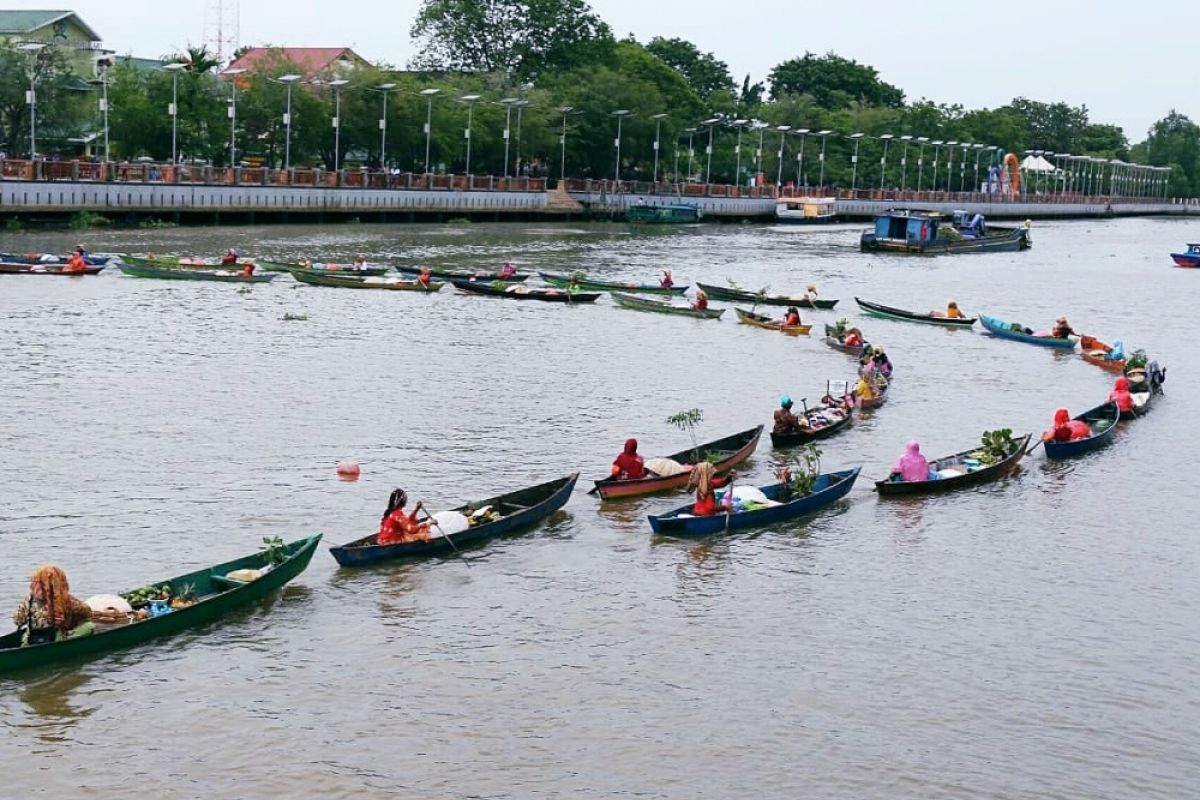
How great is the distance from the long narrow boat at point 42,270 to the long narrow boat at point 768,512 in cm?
4102

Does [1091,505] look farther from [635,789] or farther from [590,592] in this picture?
[635,789]

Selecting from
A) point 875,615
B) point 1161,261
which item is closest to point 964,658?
point 875,615

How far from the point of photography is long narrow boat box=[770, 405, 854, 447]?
1462 inches

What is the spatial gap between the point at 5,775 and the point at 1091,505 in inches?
938

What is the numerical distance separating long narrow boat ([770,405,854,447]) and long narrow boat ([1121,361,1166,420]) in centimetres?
966

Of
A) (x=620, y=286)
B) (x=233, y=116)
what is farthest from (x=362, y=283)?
(x=233, y=116)

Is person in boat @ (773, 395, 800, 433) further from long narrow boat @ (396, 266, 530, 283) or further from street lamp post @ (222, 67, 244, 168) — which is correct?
street lamp post @ (222, 67, 244, 168)

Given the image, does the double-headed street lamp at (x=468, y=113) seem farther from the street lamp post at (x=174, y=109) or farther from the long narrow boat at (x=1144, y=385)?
the long narrow boat at (x=1144, y=385)

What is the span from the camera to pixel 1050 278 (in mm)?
95312

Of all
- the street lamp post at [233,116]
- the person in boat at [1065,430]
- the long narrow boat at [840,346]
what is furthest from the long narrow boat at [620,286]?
the street lamp post at [233,116]

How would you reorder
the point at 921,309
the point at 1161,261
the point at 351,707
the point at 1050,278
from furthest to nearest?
the point at 1161,261, the point at 1050,278, the point at 921,309, the point at 351,707

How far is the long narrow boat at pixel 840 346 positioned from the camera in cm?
5447

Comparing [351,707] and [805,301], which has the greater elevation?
[805,301]

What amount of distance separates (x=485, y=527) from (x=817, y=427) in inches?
526
